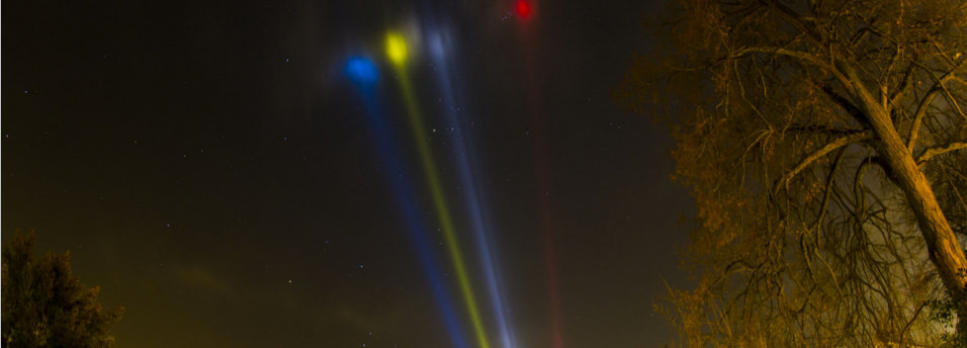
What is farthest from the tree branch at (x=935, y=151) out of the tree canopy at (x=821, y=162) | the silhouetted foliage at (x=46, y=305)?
the silhouetted foliage at (x=46, y=305)

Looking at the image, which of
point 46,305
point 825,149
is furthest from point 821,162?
point 46,305

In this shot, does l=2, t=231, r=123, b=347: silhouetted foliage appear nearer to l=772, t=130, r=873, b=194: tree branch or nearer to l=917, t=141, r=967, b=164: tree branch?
l=772, t=130, r=873, b=194: tree branch

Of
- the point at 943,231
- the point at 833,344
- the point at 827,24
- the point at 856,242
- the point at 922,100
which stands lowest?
the point at 833,344

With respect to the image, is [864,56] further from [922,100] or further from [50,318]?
[50,318]

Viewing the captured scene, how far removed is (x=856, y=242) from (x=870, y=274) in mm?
542

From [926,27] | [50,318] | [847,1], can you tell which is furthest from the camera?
[50,318]

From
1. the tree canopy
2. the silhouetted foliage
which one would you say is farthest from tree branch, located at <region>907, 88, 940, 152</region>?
the silhouetted foliage

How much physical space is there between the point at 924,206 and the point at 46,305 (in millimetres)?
16403

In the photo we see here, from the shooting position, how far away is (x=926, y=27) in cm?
617

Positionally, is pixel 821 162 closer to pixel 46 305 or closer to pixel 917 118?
pixel 917 118

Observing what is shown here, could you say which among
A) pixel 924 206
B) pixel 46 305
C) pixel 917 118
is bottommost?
→ pixel 924 206

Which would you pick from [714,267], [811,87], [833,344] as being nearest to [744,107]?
[811,87]

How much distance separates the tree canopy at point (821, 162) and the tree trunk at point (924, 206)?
1cm

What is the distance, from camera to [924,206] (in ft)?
21.4
